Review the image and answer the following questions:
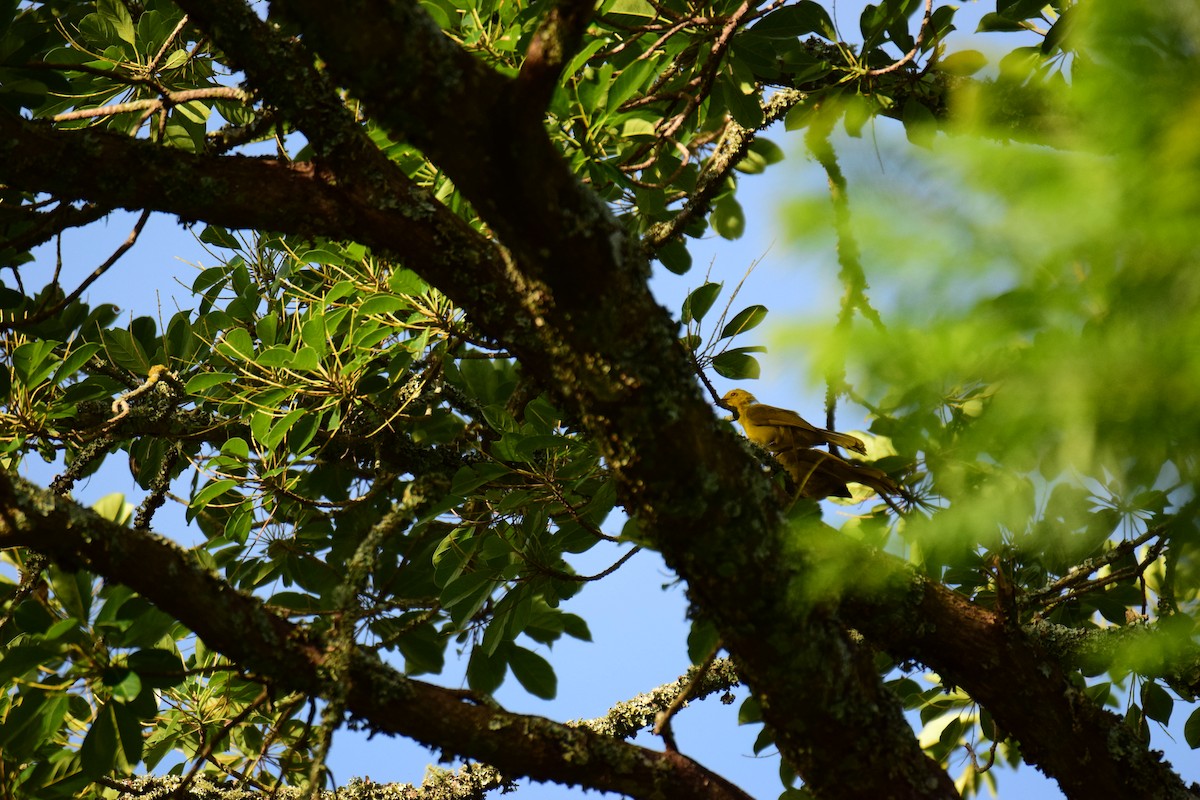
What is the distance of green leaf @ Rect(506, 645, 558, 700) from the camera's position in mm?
3176

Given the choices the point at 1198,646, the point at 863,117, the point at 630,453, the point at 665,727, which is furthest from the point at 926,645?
the point at 863,117

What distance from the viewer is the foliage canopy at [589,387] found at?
35.5 inches

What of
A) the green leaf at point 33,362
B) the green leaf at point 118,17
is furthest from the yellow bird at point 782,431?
the green leaf at point 118,17

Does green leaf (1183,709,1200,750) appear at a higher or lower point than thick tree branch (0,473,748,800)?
higher

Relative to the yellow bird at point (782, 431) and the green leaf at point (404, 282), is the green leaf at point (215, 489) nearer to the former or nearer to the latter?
the green leaf at point (404, 282)

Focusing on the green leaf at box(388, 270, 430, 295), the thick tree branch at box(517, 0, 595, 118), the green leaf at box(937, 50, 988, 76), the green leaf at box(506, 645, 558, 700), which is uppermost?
the green leaf at box(937, 50, 988, 76)

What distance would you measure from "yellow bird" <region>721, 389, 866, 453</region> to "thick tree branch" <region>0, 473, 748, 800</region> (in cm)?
141

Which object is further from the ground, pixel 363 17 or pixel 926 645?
pixel 363 17

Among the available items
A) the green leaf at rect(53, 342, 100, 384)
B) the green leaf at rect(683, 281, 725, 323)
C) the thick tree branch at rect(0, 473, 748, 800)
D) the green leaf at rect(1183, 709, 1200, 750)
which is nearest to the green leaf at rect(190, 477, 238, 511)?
the green leaf at rect(53, 342, 100, 384)

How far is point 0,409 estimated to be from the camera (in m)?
3.33

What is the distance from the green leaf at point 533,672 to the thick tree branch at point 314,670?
128cm

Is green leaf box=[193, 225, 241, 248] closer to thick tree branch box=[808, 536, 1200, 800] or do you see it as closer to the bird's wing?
the bird's wing

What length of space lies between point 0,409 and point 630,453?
2.71 metres

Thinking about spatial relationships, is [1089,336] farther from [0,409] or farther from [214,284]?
[0,409]
